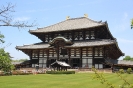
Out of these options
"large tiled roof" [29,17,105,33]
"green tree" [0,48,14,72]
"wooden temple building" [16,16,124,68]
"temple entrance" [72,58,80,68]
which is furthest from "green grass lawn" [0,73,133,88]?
"large tiled roof" [29,17,105,33]

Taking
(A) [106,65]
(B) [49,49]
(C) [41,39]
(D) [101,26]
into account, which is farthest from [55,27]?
(A) [106,65]

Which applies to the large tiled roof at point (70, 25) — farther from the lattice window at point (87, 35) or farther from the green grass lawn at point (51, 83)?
the green grass lawn at point (51, 83)

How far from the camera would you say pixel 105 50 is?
1783 inches

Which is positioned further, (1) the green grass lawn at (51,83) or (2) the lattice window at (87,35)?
(2) the lattice window at (87,35)

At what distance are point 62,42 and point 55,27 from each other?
31.8 feet

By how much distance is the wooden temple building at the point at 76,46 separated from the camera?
45.7 m

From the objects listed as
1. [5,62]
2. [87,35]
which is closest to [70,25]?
[87,35]

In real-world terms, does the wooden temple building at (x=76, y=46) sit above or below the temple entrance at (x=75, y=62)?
above

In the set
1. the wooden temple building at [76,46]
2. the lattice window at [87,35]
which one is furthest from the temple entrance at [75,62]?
the lattice window at [87,35]

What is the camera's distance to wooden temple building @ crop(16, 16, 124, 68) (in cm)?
4566

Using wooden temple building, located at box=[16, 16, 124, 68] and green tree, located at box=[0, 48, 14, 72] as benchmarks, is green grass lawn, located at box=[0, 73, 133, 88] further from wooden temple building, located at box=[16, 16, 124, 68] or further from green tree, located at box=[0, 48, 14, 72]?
wooden temple building, located at box=[16, 16, 124, 68]

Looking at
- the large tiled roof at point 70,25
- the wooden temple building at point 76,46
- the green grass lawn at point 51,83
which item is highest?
the large tiled roof at point 70,25

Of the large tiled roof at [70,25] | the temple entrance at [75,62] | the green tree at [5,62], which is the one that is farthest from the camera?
the large tiled roof at [70,25]

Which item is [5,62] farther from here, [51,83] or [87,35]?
[87,35]
